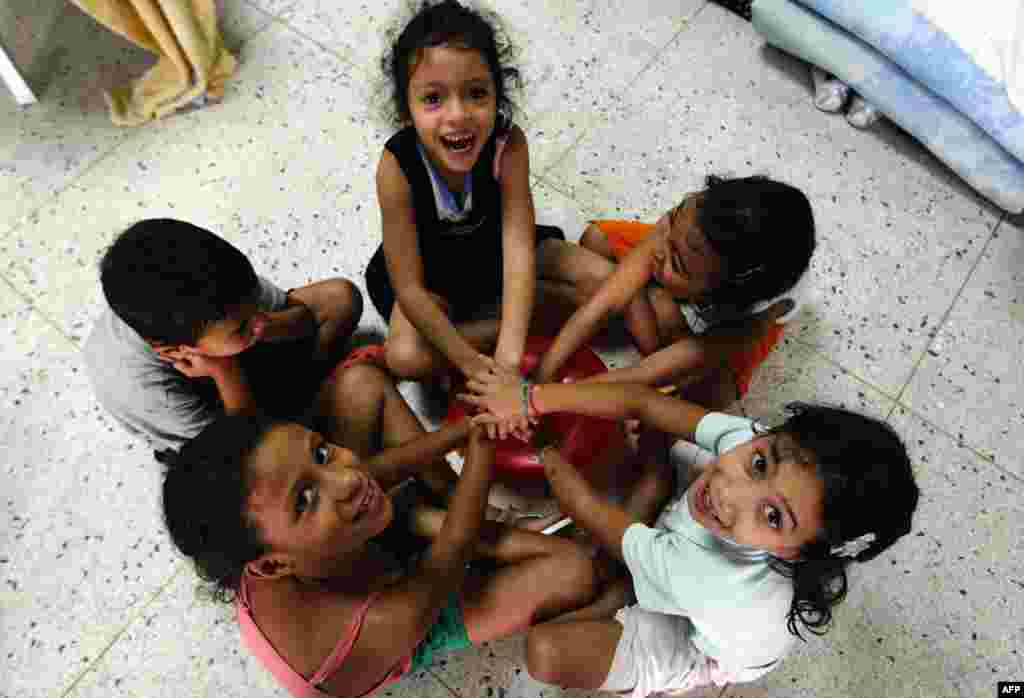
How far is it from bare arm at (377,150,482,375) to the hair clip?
57cm

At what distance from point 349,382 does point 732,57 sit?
1.26 m

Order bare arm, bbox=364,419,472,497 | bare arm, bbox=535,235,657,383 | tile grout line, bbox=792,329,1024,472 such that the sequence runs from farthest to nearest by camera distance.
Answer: tile grout line, bbox=792,329,1024,472 < bare arm, bbox=535,235,657,383 < bare arm, bbox=364,419,472,497

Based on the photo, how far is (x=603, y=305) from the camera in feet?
3.77

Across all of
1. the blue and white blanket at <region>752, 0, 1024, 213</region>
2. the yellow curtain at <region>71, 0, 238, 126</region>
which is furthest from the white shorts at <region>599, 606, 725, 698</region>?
the yellow curtain at <region>71, 0, 238, 126</region>

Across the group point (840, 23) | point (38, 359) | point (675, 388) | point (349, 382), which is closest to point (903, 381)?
point (675, 388)

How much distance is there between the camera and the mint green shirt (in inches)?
32.8

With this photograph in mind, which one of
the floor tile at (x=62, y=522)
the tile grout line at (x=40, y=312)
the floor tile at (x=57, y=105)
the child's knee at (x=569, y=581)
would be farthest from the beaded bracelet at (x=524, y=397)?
the floor tile at (x=57, y=105)

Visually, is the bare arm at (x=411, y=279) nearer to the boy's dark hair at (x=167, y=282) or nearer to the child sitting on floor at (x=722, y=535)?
the child sitting on floor at (x=722, y=535)

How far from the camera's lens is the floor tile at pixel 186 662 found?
109cm

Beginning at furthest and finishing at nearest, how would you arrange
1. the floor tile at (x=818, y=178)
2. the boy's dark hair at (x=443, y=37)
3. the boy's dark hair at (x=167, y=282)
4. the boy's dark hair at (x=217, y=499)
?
1. the floor tile at (x=818, y=178)
2. the boy's dark hair at (x=443, y=37)
3. the boy's dark hair at (x=167, y=282)
4. the boy's dark hair at (x=217, y=499)

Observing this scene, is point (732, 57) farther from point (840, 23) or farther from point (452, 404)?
point (452, 404)

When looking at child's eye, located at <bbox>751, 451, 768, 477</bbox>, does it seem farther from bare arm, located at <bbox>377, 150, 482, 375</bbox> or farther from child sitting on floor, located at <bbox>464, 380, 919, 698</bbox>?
bare arm, located at <bbox>377, 150, 482, 375</bbox>

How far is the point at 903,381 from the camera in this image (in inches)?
51.8

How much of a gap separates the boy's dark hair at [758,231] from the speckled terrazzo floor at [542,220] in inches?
15.6
